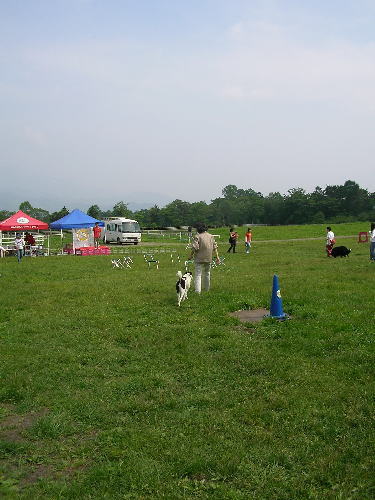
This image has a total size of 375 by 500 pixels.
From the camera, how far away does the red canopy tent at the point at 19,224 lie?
90.2 ft

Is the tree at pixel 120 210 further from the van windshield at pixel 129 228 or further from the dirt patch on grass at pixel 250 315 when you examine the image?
the dirt patch on grass at pixel 250 315

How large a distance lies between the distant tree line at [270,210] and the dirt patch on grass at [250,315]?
77534mm

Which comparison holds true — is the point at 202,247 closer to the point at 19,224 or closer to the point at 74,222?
the point at 74,222

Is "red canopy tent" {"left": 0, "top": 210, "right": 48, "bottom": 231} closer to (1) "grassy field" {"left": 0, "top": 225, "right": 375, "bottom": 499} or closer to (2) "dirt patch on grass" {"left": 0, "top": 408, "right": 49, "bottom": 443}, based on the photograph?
(1) "grassy field" {"left": 0, "top": 225, "right": 375, "bottom": 499}

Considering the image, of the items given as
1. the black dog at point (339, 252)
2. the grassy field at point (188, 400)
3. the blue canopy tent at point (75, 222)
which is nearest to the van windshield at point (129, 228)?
the blue canopy tent at point (75, 222)

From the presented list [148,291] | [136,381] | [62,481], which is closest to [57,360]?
[136,381]

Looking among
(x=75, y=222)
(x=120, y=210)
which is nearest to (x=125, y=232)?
(x=75, y=222)

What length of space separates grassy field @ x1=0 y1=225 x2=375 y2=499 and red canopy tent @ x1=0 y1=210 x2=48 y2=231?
57.2 feet

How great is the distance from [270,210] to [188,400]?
104667 mm

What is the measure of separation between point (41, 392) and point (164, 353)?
2120mm

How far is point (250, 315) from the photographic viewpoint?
394 inches

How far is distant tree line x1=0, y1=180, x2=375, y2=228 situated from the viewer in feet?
316

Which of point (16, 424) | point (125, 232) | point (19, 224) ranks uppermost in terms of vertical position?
point (19, 224)

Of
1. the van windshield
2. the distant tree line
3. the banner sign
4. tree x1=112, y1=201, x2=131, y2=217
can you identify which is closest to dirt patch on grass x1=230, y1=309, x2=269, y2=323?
the banner sign
